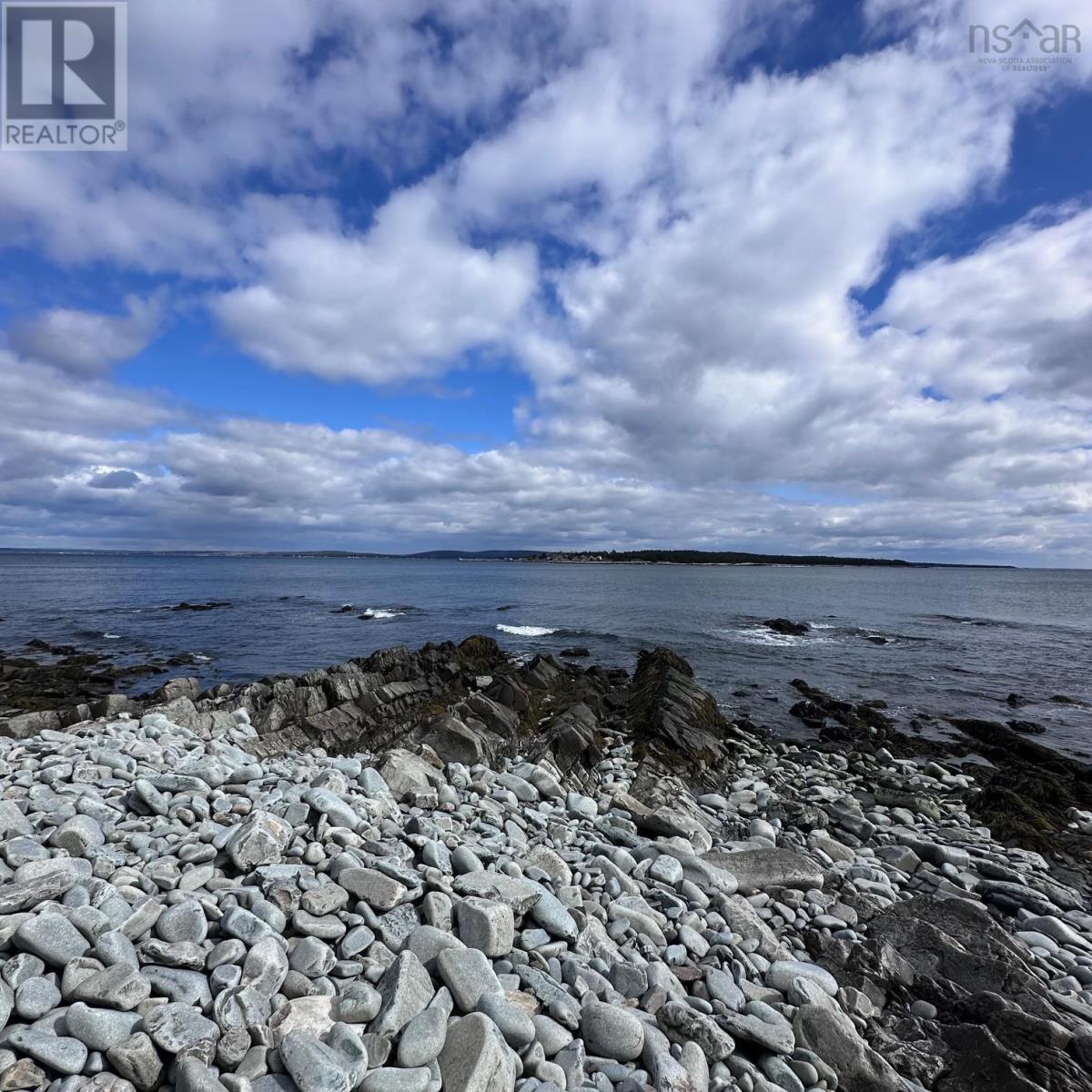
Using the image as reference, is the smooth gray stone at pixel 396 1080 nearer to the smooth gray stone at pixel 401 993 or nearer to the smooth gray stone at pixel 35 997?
the smooth gray stone at pixel 401 993

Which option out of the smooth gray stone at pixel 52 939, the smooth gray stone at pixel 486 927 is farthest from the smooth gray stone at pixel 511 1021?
the smooth gray stone at pixel 52 939

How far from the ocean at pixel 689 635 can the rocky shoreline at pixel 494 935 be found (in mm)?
10256

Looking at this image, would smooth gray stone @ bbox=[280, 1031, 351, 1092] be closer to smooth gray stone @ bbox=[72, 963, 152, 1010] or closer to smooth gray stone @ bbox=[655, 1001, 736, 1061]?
smooth gray stone @ bbox=[72, 963, 152, 1010]

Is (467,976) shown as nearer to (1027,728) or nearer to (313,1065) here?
(313,1065)

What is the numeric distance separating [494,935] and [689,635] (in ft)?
99.5

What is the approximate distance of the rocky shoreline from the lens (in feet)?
11.0

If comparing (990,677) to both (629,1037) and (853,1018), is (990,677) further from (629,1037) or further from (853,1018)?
(629,1037)

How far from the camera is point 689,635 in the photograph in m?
33.3

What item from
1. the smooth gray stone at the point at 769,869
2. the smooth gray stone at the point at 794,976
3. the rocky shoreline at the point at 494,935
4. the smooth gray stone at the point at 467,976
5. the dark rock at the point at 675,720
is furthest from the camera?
the dark rock at the point at 675,720

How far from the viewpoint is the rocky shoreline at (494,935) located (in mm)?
3355

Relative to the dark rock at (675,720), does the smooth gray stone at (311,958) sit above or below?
above

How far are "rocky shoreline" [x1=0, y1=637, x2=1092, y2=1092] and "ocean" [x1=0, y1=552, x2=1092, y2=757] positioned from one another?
10.3 meters

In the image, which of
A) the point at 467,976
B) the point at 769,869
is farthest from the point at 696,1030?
the point at 769,869

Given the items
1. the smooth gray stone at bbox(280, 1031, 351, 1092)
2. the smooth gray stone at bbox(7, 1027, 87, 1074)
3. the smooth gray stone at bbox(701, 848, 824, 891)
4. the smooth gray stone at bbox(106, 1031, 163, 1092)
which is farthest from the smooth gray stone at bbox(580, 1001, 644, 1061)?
the smooth gray stone at bbox(701, 848, 824, 891)
